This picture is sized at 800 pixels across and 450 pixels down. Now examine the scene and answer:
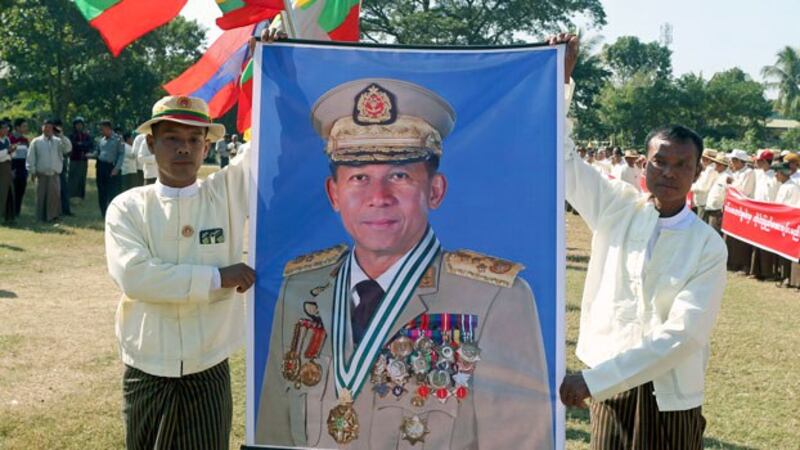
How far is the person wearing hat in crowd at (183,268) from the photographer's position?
3.18 metres

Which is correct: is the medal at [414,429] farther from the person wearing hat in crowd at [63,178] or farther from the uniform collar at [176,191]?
the person wearing hat in crowd at [63,178]

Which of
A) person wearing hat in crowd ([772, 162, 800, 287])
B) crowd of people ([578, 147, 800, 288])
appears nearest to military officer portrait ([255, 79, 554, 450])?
crowd of people ([578, 147, 800, 288])

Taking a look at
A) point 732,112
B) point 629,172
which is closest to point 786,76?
point 732,112

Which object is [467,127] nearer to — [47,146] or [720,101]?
[47,146]

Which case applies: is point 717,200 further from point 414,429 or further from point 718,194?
point 414,429

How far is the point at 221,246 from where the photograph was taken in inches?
129

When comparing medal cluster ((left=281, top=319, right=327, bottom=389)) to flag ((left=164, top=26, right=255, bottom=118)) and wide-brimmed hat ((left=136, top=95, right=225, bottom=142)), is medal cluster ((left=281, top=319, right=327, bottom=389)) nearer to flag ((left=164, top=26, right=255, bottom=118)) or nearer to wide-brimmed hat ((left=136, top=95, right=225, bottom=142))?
wide-brimmed hat ((left=136, top=95, right=225, bottom=142))

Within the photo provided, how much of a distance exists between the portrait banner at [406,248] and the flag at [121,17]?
3.82 ft

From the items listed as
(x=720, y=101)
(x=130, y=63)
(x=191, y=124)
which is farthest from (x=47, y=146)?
(x=720, y=101)

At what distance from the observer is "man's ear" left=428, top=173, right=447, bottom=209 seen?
119 inches

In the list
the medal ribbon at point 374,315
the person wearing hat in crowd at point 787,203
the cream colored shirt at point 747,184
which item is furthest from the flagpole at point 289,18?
the cream colored shirt at point 747,184

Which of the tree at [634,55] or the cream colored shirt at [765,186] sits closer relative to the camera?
the cream colored shirt at [765,186]

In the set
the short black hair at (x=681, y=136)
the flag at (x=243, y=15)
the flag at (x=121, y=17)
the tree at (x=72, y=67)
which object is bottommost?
the short black hair at (x=681, y=136)

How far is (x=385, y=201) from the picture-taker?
3.06 meters
